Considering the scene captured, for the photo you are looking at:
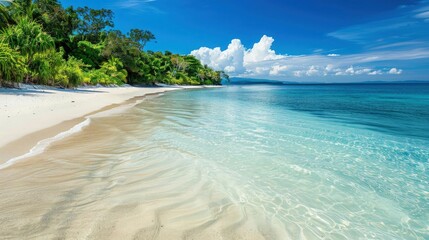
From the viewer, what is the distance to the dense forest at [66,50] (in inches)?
811

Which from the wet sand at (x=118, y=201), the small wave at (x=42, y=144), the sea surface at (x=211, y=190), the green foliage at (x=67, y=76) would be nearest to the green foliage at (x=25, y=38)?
the green foliage at (x=67, y=76)

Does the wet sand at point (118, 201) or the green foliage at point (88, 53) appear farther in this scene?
the green foliage at point (88, 53)

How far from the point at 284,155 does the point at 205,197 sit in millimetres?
3655

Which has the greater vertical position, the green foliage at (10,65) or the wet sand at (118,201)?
the green foliage at (10,65)

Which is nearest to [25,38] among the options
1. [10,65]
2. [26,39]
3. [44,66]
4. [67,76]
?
[26,39]

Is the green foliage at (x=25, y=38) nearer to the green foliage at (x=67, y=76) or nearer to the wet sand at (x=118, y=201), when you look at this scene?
the green foliage at (x=67, y=76)

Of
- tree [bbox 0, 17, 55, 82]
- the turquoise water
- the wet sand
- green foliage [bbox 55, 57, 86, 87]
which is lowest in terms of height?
the turquoise water

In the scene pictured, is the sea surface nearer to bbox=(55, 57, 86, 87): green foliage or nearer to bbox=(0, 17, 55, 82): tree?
bbox=(0, 17, 55, 82): tree

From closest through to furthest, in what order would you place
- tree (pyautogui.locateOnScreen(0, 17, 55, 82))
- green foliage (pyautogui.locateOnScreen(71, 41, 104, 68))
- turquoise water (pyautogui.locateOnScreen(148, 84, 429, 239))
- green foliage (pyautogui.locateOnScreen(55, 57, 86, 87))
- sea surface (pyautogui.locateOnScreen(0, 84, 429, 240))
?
sea surface (pyautogui.locateOnScreen(0, 84, 429, 240)) → turquoise water (pyautogui.locateOnScreen(148, 84, 429, 239)) → tree (pyautogui.locateOnScreen(0, 17, 55, 82)) → green foliage (pyautogui.locateOnScreen(55, 57, 86, 87)) → green foliage (pyautogui.locateOnScreen(71, 41, 104, 68))

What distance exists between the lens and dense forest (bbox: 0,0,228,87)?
811 inches

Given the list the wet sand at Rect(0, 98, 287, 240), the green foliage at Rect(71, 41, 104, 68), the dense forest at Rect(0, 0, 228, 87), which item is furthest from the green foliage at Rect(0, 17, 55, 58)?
the green foliage at Rect(71, 41, 104, 68)

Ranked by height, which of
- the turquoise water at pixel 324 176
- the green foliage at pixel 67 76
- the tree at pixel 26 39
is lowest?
the turquoise water at pixel 324 176

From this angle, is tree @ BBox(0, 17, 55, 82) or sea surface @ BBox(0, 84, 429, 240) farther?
tree @ BBox(0, 17, 55, 82)

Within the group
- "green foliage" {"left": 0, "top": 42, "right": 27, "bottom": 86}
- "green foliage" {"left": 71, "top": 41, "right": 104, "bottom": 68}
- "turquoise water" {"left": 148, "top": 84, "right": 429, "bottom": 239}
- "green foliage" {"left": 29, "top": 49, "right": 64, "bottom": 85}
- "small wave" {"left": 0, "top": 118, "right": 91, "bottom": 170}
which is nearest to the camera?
"turquoise water" {"left": 148, "top": 84, "right": 429, "bottom": 239}
